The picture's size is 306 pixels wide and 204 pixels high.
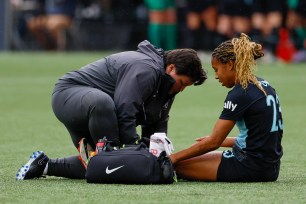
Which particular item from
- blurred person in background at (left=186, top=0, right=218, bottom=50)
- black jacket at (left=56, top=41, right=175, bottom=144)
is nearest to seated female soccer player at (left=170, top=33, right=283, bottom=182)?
black jacket at (left=56, top=41, right=175, bottom=144)

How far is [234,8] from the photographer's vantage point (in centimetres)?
2405

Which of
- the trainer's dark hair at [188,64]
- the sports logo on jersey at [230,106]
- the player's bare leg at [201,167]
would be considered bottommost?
the player's bare leg at [201,167]

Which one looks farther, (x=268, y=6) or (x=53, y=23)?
(x=53, y=23)

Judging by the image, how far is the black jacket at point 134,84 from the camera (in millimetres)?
7500

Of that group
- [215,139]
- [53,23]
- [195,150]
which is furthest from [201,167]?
[53,23]

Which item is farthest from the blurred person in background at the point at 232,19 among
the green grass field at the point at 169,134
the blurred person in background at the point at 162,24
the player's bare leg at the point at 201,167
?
the player's bare leg at the point at 201,167

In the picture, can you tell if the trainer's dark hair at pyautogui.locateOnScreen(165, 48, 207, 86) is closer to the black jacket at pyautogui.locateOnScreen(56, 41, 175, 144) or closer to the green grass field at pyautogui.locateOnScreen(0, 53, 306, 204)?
the black jacket at pyautogui.locateOnScreen(56, 41, 175, 144)

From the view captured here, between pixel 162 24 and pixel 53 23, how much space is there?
6.26 meters

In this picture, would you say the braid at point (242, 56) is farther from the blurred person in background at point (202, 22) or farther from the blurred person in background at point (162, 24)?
the blurred person in background at point (202, 22)

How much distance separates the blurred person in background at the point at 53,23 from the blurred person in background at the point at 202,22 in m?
4.66

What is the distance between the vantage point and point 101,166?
7.23 meters

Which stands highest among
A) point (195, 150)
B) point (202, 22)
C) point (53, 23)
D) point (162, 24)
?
point (195, 150)

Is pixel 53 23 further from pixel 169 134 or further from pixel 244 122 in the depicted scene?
pixel 244 122

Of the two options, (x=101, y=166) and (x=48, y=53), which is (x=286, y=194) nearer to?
(x=101, y=166)
